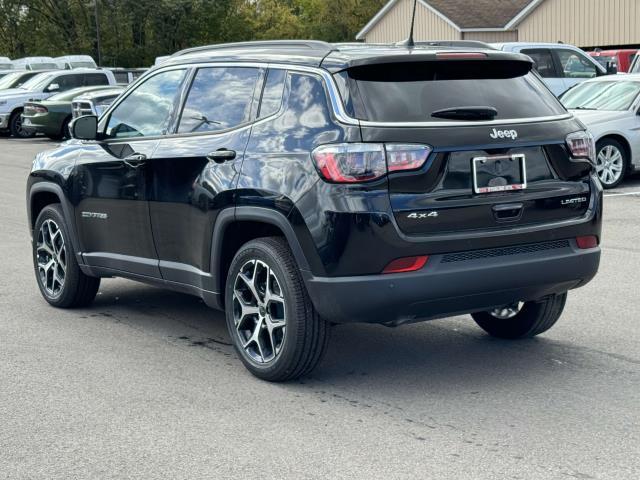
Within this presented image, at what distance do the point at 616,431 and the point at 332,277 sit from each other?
58.9 inches

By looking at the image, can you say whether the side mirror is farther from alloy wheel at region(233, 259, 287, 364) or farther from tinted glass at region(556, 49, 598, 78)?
tinted glass at region(556, 49, 598, 78)

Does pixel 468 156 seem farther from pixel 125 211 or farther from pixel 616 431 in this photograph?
pixel 125 211

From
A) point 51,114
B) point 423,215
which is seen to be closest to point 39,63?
point 51,114

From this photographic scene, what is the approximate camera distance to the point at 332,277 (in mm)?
5453

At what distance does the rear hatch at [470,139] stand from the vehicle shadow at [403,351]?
0.90m

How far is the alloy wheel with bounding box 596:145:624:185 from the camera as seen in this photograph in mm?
15797

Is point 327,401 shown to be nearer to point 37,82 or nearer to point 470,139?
point 470,139

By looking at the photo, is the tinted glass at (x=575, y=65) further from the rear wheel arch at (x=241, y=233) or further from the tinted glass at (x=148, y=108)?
the rear wheel arch at (x=241, y=233)

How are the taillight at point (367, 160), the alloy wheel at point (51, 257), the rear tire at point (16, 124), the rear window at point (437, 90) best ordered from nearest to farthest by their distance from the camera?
the taillight at point (367, 160), the rear window at point (437, 90), the alloy wheel at point (51, 257), the rear tire at point (16, 124)

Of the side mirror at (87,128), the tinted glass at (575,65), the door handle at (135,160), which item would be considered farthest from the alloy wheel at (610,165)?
the door handle at (135,160)

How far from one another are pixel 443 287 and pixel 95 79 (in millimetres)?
28584

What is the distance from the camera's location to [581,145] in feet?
19.6

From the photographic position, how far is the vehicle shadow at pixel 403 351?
19.8 feet

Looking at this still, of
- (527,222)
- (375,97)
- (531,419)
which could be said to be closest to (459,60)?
(375,97)
